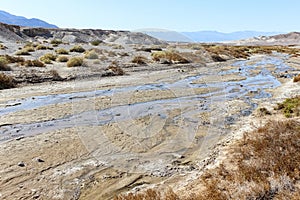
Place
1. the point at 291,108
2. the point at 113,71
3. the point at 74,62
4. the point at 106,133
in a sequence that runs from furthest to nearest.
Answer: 1. the point at 74,62
2. the point at 113,71
3. the point at 291,108
4. the point at 106,133

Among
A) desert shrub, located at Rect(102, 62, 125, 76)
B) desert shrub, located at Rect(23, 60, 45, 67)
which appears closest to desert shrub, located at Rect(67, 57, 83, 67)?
desert shrub, located at Rect(23, 60, 45, 67)

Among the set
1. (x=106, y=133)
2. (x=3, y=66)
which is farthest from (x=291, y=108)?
(x=3, y=66)

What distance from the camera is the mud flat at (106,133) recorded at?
21.7ft

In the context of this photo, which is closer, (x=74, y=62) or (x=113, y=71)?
(x=113, y=71)

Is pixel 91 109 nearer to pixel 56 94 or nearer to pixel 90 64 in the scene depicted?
pixel 56 94

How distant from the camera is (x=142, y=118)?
11750mm

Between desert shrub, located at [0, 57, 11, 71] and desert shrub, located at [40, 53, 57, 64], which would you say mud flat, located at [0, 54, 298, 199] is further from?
desert shrub, located at [40, 53, 57, 64]

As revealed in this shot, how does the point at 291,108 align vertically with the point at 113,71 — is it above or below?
above

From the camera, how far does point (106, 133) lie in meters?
9.85

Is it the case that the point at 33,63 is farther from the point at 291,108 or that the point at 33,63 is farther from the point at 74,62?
the point at 291,108

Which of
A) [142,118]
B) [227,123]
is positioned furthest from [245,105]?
[142,118]

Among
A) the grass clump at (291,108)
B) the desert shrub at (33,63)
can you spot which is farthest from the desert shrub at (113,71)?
the grass clump at (291,108)

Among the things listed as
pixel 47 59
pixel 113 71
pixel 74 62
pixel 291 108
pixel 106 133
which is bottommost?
pixel 106 133

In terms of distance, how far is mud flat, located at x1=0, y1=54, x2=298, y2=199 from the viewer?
661cm
